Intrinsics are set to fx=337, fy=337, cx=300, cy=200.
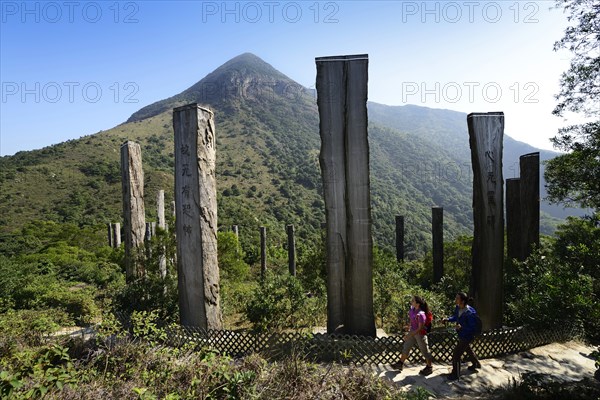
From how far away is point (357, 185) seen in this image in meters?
6.61

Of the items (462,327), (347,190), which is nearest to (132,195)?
(347,190)

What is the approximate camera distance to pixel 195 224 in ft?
23.2

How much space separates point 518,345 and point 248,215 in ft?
93.8

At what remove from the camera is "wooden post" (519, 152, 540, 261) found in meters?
8.69

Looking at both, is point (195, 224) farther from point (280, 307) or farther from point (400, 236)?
point (400, 236)

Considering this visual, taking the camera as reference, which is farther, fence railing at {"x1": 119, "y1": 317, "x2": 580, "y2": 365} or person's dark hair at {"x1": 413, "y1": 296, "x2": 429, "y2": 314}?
fence railing at {"x1": 119, "y1": 317, "x2": 580, "y2": 365}

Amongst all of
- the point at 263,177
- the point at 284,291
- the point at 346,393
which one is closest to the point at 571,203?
the point at 284,291

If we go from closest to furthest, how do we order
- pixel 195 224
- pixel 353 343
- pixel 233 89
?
pixel 353 343
pixel 195 224
pixel 233 89

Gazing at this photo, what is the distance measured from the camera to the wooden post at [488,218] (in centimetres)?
711

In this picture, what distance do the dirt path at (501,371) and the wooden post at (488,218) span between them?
947mm

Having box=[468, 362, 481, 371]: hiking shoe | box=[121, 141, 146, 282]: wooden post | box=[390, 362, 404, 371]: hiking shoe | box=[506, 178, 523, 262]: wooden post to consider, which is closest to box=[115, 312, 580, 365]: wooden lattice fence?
box=[390, 362, 404, 371]: hiking shoe

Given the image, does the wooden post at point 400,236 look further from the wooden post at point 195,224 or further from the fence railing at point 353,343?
the wooden post at point 195,224

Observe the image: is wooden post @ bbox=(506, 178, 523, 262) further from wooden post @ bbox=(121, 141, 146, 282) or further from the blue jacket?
wooden post @ bbox=(121, 141, 146, 282)

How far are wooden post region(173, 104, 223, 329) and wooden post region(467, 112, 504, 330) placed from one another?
5.64 m
